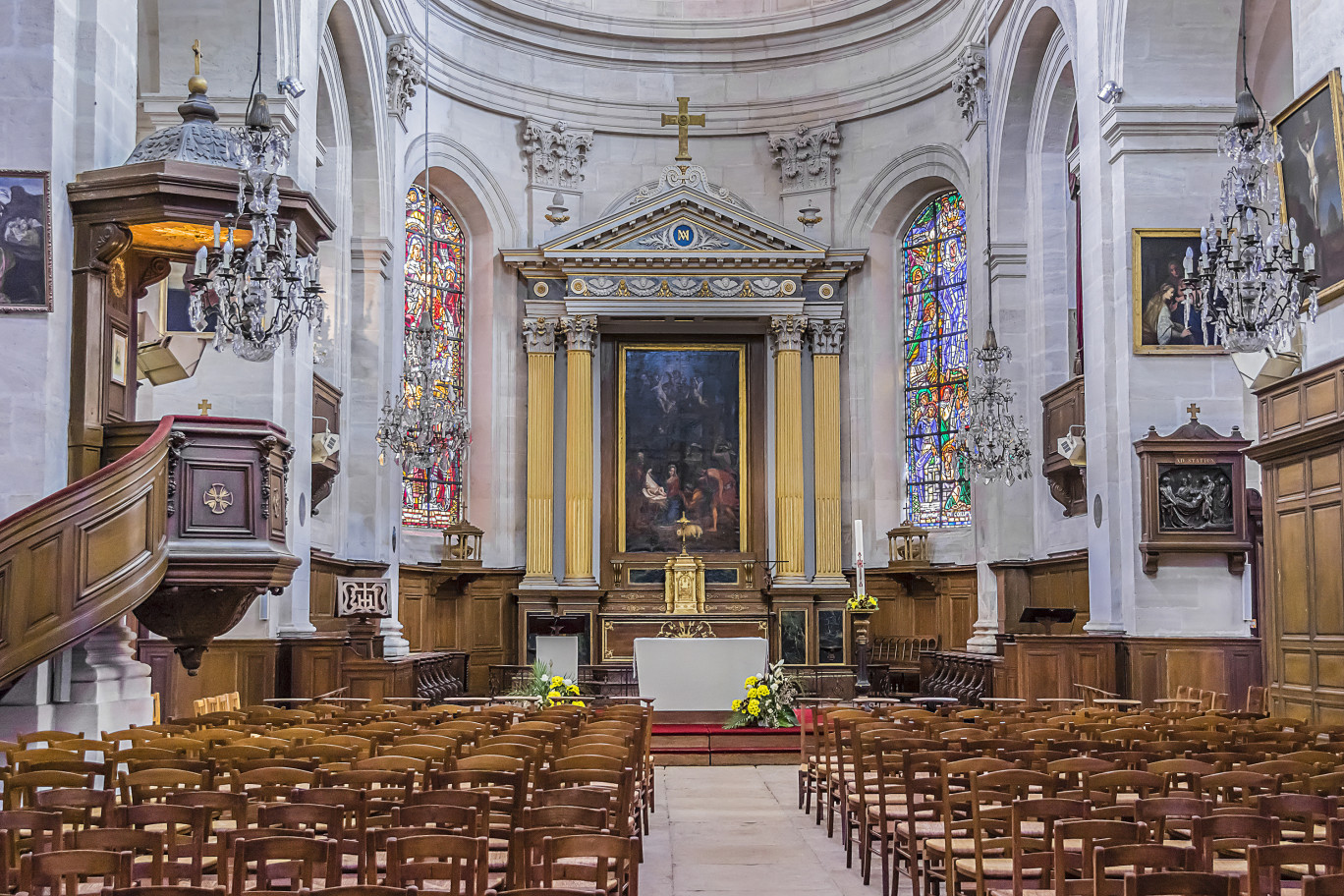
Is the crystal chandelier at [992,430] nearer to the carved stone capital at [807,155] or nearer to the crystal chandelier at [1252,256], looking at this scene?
the crystal chandelier at [1252,256]

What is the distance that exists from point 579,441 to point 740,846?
1459 cm

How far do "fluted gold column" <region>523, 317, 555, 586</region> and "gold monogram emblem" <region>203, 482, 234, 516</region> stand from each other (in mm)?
14019

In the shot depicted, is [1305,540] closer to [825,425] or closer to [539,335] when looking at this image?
[825,425]

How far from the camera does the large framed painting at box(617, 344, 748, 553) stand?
2442cm

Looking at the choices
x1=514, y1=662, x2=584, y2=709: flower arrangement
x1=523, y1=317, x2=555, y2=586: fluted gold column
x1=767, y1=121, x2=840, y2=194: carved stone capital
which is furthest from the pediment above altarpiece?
x1=514, y1=662, x2=584, y2=709: flower arrangement

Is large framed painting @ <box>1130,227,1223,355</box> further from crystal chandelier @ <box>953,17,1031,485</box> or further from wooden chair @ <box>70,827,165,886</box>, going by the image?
wooden chair @ <box>70,827,165,886</box>

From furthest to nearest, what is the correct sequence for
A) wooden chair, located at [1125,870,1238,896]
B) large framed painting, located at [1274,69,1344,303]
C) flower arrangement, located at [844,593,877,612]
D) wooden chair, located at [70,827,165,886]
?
flower arrangement, located at [844,593,877,612] → large framed painting, located at [1274,69,1344,303] → wooden chair, located at [70,827,165,886] → wooden chair, located at [1125,870,1238,896]

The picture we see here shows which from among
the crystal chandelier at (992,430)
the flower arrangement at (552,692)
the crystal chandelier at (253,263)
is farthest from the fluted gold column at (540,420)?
the crystal chandelier at (253,263)

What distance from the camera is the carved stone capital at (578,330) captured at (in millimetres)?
24000

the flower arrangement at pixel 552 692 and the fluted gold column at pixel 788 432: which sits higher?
the fluted gold column at pixel 788 432

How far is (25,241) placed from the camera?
10.2 meters

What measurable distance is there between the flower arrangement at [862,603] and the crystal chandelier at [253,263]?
35.9ft

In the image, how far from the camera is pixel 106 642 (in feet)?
34.6

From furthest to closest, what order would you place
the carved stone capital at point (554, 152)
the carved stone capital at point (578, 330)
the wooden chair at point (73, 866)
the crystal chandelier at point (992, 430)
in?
the carved stone capital at point (554, 152)
the carved stone capital at point (578, 330)
the crystal chandelier at point (992, 430)
the wooden chair at point (73, 866)
